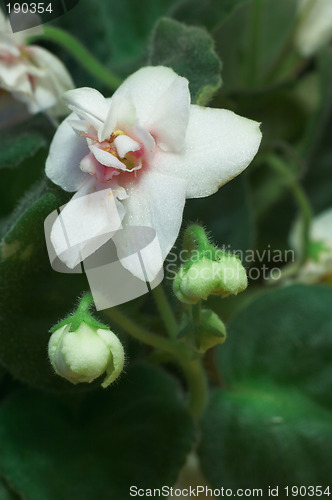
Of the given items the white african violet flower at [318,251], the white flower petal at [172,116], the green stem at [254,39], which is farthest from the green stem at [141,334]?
the green stem at [254,39]

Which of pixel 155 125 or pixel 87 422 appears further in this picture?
pixel 87 422

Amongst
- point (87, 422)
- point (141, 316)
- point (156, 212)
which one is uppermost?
point (156, 212)

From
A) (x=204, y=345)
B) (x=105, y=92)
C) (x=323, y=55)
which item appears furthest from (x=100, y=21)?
(x=204, y=345)

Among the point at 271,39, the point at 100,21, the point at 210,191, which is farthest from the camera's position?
the point at 271,39

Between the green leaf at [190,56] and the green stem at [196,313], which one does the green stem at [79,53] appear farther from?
the green stem at [196,313]

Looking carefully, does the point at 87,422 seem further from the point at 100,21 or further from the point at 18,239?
the point at 100,21
